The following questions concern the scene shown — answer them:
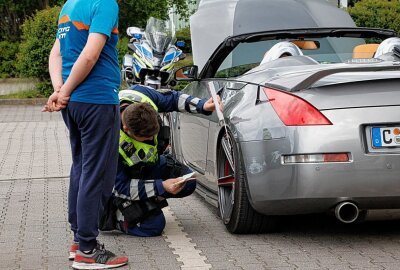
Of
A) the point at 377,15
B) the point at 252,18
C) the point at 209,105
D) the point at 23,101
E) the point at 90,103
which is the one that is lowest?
the point at 23,101

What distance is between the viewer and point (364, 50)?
23.7ft

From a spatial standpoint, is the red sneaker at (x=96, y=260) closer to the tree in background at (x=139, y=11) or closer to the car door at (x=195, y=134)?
the car door at (x=195, y=134)

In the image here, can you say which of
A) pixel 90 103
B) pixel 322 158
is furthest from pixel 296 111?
pixel 90 103

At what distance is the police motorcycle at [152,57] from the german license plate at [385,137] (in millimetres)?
6295

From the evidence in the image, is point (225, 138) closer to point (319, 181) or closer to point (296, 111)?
point (296, 111)

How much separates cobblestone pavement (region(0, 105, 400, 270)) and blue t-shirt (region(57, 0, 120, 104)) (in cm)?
105

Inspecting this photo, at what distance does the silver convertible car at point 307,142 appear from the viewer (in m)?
5.41

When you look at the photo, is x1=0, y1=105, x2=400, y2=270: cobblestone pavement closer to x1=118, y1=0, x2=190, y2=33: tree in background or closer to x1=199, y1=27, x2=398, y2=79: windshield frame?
x1=199, y1=27, x2=398, y2=79: windshield frame

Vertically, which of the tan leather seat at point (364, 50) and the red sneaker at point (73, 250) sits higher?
the tan leather seat at point (364, 50)

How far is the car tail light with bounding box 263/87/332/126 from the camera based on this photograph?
5496 millimetres

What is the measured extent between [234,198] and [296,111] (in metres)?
0.80

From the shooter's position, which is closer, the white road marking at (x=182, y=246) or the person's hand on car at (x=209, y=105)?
the white road marking at (x=182, y=246)

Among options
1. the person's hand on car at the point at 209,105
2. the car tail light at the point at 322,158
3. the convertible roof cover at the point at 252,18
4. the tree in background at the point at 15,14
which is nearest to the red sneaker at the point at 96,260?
the car tail light at the point at 322,158

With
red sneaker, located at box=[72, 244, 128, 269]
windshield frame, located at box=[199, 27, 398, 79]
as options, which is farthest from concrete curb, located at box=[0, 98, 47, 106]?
red sneaker, located at box=[72, 244, 128, 269]
